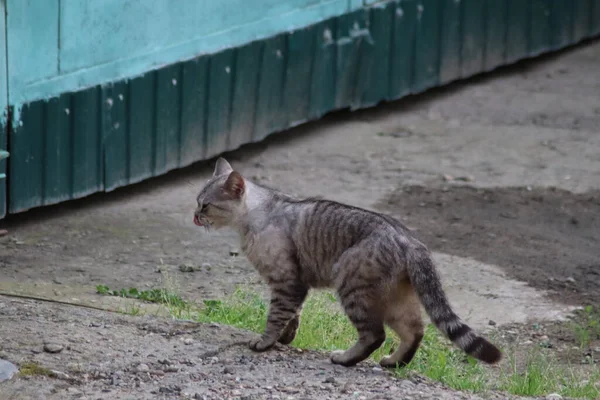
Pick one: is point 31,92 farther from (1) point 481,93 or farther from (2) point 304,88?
(1) point 481,93

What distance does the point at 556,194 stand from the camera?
9.46 meters

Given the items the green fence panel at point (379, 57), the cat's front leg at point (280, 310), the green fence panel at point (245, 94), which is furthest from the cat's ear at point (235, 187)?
the green fence panel at point (379, 57)

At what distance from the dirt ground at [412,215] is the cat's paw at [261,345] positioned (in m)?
0.10

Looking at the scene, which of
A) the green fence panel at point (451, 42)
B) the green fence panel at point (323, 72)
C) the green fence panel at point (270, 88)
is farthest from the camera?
the green fence panel at point (451, 42)

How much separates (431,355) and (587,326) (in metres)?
1.31

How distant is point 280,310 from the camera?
5801 millimetres

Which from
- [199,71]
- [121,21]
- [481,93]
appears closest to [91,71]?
[121,21]

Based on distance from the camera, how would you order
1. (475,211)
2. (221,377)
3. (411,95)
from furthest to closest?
(411,95) → (475,211) → (221,377)

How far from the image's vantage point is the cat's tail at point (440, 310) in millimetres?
5137

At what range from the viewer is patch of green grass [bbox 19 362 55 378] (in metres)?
5.14

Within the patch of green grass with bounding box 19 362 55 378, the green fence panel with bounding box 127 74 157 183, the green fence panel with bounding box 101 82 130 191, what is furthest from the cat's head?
the green fence panel with bounding box 127 74 157 183

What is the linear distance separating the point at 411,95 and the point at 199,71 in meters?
3.24

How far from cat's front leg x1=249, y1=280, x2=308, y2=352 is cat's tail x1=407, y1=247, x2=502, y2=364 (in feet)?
2.17

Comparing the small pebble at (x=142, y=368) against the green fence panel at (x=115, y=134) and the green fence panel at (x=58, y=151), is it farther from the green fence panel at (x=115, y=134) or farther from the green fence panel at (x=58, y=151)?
the green fence panel at (x=115, y=134)
